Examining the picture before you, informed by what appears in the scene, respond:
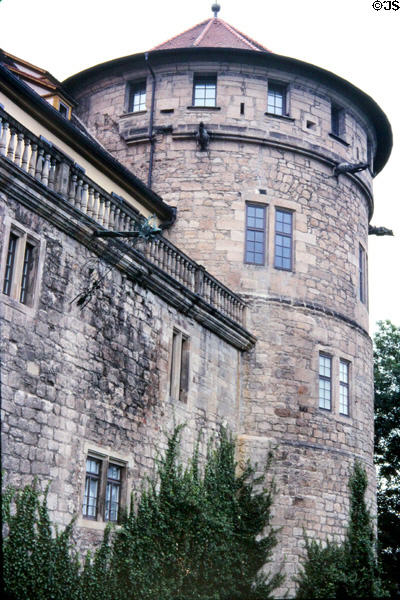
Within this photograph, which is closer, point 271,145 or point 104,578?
point 104,578

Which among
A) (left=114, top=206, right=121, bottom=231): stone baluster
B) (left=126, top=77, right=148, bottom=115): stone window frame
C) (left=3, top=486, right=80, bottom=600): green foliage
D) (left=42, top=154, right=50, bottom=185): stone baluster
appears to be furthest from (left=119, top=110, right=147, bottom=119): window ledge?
(left=3, top=486, right=80, bottom=600): green foliage

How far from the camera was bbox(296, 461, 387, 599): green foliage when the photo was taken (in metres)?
21.9

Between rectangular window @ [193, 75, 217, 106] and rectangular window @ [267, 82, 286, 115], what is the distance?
150 centimetres

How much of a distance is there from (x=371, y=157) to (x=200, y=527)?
46.9 ft

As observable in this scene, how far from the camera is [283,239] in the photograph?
2497 centimetres

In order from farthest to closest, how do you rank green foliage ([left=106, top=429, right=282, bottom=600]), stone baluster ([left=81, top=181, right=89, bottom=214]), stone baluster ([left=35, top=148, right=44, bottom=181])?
1. stone baluster ([left=81, top=181, right=89, bottom=214])
2. green foliage ([left=106, top=429, right=282, bottom=600])
3. stone baluster ([left=35, top=148, right=44, bottom=181])

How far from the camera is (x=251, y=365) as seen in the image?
23.7 metres

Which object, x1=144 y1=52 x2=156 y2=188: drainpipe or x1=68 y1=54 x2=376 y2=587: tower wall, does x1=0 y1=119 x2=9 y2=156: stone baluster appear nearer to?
x1=68 y1=54 x2=376 y2=587: tower wall

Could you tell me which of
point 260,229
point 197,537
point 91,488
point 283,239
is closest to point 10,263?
point 91,488

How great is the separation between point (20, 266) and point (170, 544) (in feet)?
20.1

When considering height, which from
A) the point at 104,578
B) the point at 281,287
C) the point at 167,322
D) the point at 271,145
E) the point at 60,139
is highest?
the point at 271,145

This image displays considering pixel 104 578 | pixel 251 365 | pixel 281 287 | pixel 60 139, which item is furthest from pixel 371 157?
pixel 104 578

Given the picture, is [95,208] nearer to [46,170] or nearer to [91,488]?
[46,170]

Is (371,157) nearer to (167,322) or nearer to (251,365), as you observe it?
(251,365)
